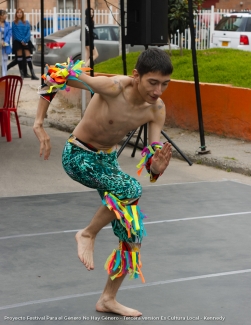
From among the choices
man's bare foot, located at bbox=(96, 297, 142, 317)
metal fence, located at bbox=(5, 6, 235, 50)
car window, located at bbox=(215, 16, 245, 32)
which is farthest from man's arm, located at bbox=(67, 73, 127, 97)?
metal fence, located at bbox=(5, 6, 235, 50)

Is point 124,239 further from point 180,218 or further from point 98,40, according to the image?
point 98,40

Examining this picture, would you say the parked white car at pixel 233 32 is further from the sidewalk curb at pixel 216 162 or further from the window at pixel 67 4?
the window at pixel 67 4

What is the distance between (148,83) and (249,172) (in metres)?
5.46

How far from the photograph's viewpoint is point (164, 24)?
11.1 meters

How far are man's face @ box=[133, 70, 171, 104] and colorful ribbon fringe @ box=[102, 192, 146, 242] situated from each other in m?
0.65

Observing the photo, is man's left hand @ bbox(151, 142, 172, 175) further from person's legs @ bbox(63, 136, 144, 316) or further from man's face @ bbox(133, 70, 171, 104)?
man's face @ bbox(133, 70, 171, 104)

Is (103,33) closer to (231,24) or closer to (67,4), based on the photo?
(231,24)

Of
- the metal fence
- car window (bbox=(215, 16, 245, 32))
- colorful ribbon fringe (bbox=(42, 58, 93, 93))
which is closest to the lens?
colorful ribbon fringe (bbox=(42, 58, 93, 93))

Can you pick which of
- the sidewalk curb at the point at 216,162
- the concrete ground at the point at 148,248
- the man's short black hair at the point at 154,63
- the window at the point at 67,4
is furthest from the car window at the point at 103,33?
the man's short black hair at the point at 154,63

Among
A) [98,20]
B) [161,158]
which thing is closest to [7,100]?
[161,158]

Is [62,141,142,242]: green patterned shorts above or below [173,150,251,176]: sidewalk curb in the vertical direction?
above

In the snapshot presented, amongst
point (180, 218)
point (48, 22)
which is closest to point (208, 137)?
point (180, 218)

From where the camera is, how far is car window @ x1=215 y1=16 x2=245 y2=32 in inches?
856

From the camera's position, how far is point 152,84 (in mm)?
4285
